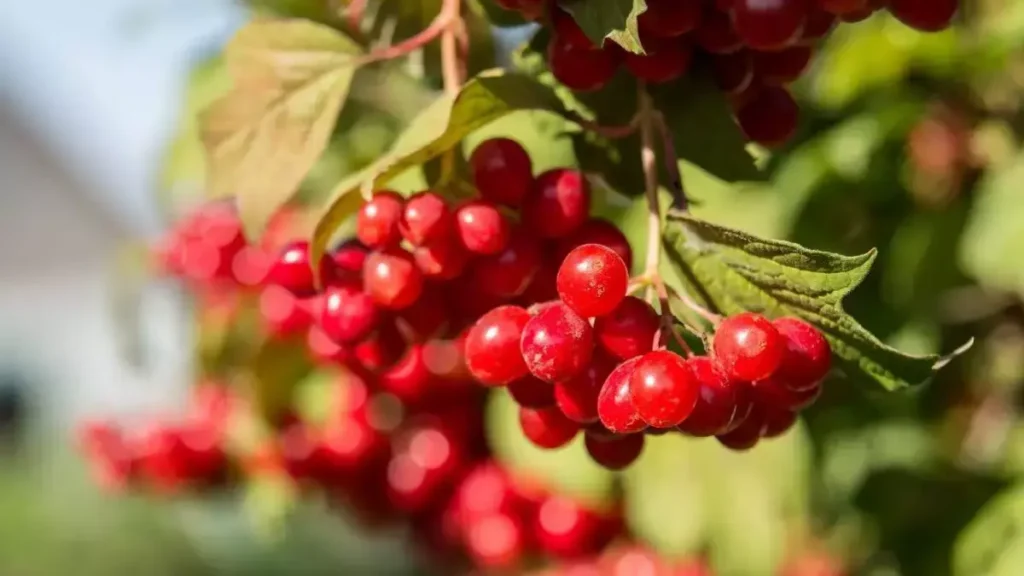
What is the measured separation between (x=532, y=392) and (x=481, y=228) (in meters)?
0.07

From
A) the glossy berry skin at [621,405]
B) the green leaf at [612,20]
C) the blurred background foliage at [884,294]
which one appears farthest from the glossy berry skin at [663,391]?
the blurred background foliage at [884,294]

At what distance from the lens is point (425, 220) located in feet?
1.45

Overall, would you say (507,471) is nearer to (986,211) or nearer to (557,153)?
(986,211)

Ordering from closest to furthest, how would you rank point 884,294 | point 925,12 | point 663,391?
1. point 663,391
2. point 925,12
3. point 884,294

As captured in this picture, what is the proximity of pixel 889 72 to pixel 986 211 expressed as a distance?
0.15 metres

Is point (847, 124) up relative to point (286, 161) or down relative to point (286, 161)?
down

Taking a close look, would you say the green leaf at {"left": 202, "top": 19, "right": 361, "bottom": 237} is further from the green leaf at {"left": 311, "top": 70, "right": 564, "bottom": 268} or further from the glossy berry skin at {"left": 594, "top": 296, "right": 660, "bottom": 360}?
the glossy berry skin at {"left": 594, "top": 296, "right": 660, "bottom": 360}

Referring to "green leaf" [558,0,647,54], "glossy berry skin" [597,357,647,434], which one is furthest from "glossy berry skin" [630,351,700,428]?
"green leaf" [558,0,647,54]

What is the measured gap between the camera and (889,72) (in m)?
0.89

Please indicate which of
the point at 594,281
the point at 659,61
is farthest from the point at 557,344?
the point at 659,61

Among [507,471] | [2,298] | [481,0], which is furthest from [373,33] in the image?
[2,298]

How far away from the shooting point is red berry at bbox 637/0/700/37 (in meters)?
0.42

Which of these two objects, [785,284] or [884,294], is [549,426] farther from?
[884,294]

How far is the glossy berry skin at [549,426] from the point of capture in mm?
447
